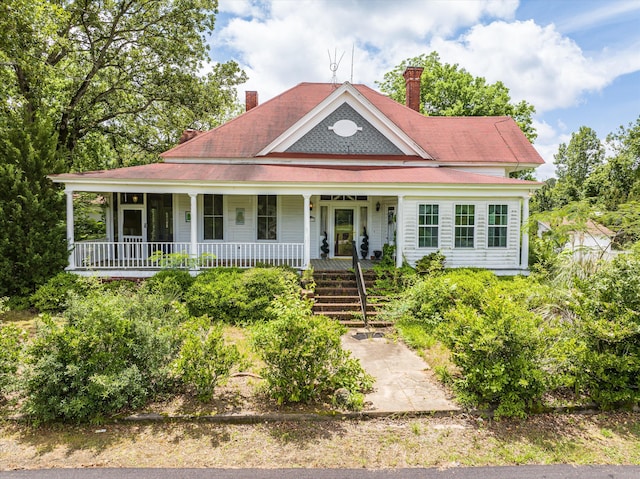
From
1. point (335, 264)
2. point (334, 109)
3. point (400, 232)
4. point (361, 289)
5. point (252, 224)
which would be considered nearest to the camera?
point (361, 289)

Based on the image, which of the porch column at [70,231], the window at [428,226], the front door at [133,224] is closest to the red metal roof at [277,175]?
the porch column at [70,231]

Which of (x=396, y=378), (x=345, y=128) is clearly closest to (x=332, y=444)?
(x=396, y=378)

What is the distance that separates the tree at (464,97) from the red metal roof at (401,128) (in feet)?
32.4

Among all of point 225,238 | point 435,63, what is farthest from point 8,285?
point 435,63

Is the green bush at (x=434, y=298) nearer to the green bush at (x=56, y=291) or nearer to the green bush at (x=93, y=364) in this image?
the green bush at (x=93, y=364)

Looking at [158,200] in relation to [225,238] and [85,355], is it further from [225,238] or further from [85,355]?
[85,355]

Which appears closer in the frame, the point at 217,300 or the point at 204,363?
the point at 204,363

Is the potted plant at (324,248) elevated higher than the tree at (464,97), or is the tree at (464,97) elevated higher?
the tree at (464,97)

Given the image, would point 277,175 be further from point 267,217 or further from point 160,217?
point 160,217

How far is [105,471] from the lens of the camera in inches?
167

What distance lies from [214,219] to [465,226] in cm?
931

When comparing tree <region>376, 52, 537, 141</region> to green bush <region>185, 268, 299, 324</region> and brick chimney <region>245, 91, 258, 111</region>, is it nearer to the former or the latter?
brick chimney <region>245, 91, 258, 111</region>

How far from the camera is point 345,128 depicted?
15.6m

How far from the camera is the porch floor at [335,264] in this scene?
13.1 metres
